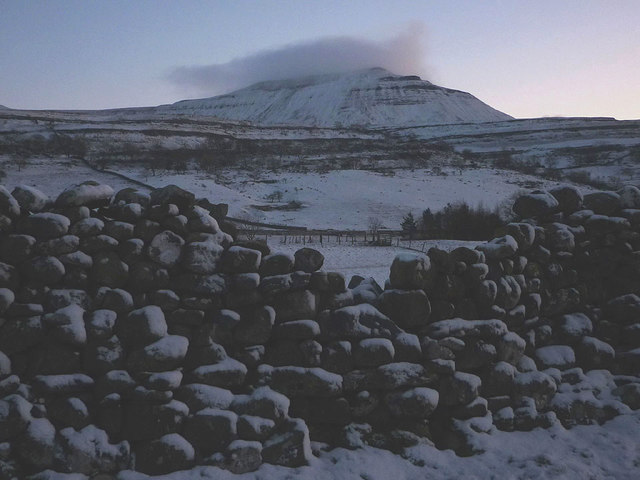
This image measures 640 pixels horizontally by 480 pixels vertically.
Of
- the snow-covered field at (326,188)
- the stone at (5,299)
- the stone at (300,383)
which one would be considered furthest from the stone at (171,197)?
the snow-covered field at (326,188)

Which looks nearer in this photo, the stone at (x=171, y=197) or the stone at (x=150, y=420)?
the stone at (x=150, y=420)

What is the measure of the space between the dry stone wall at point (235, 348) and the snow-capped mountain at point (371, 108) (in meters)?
143

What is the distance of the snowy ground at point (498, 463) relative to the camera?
4.82 meters

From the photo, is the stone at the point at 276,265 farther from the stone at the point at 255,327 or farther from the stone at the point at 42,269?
the stone at the point at 42,269

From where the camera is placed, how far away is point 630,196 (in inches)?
295

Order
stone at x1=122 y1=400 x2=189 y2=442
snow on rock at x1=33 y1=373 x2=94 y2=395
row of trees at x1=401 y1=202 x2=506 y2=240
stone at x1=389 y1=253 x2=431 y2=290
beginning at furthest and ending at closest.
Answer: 1. row of trees at x1=401 y1=202 x2=506 y2=240
2. stone at x1=389 y1=253 x2=431 y2=290
3. stone at x1=122 y1=400 x2=189 y2=442
4. snow on rock at x1=33 y1=373 x2=94 y2=395

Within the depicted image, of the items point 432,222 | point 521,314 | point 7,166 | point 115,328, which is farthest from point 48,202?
point 7,166

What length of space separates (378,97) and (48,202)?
182 metres

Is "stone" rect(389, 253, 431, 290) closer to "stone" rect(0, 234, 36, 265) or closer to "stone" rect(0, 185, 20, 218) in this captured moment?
"stone" rect(0, 234, 36, 265)

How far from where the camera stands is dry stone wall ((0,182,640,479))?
15.5ft

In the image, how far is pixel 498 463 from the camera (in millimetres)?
5137

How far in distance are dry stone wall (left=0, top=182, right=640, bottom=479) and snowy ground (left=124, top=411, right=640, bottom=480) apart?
5.3 inches

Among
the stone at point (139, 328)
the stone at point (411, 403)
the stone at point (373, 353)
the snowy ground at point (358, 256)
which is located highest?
the stone at point (139, 328)

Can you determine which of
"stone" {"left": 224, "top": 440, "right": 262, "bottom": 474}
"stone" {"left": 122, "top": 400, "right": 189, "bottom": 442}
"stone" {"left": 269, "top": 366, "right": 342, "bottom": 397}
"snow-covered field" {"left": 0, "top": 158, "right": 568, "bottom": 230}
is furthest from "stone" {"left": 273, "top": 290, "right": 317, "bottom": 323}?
"snow-covered field" {"left": 0, "top": 158, "right": 568, "bottom": 230}
